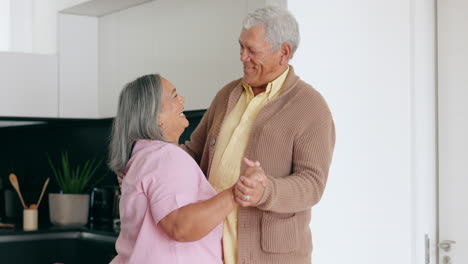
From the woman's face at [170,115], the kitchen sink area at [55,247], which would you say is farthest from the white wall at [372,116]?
the kitchen sink area at [55,247]

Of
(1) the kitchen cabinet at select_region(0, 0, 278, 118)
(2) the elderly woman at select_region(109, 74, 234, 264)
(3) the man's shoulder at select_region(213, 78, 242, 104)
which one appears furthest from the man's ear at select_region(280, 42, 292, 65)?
(1) the kitchen cabinet at select_region(0, 0, 278, 118)

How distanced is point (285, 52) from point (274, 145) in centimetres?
28

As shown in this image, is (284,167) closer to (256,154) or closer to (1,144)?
(256,154)

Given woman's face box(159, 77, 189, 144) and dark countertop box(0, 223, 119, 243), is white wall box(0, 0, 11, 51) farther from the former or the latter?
woman's face box(159, 77, 189, 144)

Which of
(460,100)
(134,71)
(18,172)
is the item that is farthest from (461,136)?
(18,172)

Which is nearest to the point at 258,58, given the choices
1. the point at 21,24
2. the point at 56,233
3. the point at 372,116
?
the point at 372,116

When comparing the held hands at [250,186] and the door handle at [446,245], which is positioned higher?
the held hands at [250,186]

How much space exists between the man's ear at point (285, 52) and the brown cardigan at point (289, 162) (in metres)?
0.06

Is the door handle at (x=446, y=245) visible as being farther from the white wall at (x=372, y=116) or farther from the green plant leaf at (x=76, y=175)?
the green plant leaf at (x=76, y=175)

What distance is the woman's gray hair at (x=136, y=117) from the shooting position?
2.05 m

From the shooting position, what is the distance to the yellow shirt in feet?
7.32

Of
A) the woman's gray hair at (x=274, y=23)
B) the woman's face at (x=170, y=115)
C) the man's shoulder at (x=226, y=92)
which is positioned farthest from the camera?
the man's shoulder at (x=226, y=92)

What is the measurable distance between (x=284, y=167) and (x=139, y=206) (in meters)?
0.43

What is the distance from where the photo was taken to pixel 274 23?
2203mm
